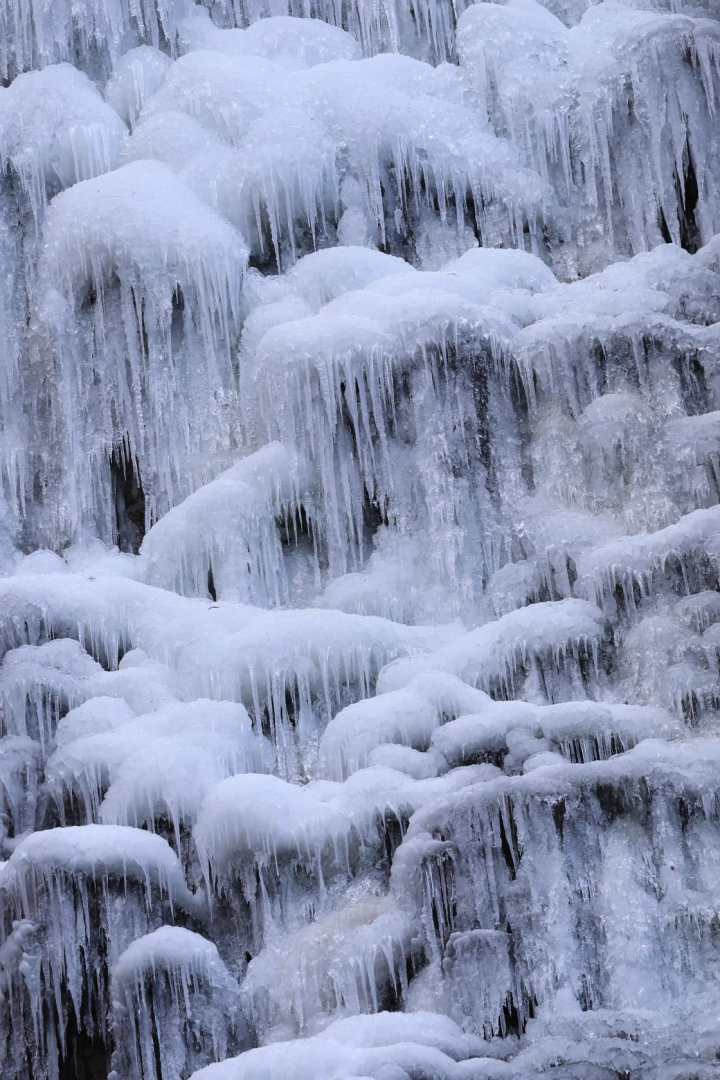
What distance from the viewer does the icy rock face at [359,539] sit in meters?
6.29

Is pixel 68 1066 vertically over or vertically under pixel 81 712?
under

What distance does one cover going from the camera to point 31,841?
647cm

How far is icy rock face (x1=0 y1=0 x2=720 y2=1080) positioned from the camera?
629 centimetres

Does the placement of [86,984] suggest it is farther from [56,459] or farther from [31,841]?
[56,459]

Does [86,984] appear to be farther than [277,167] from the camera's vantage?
No

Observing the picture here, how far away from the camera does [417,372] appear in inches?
349

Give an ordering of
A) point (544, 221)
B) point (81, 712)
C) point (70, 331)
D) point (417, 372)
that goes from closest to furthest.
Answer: point (81, 712) < point (417, 372) < point (70, 331) < point (544, 221)

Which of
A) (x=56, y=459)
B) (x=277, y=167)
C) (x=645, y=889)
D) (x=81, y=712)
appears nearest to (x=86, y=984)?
(x=81, y=712)

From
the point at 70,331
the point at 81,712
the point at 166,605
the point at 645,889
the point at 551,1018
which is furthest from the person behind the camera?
the point at 70,331

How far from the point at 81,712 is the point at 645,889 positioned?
102 inches

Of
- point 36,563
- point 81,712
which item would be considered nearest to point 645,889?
point 81,712

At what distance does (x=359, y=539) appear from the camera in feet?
29.0

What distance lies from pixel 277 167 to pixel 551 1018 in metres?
5.36

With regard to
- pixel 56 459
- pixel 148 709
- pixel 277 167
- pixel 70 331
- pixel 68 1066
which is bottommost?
pixel 68 1066
